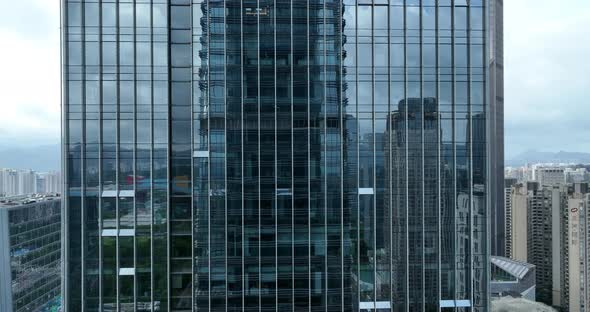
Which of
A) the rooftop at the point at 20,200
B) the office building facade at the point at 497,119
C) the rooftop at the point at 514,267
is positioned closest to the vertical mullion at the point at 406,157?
the rooftop at the point at 514,267

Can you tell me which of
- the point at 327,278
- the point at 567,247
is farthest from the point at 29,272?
the point at 567,247

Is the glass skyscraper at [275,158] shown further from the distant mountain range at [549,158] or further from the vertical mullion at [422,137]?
the distant mountain range at [549,158]

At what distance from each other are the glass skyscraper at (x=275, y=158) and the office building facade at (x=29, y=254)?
2682 centimetres

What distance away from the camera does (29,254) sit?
45.6 meters

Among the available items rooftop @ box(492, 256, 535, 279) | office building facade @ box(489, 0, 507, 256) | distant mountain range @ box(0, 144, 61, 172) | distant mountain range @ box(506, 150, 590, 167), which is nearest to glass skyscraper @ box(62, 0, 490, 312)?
distant mountain range @ box(0, 144, 61, 172)

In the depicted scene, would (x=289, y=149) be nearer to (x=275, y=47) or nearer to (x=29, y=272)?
(x=275, y=47)

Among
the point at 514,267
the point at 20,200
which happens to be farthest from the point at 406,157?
the point at 20,200

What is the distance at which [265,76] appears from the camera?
74.3ft

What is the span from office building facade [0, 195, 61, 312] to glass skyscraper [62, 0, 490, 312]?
26.8m

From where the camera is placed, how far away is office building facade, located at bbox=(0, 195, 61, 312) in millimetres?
40875

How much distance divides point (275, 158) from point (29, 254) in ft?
134

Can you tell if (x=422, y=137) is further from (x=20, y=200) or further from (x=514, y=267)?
(x=20, y=200)

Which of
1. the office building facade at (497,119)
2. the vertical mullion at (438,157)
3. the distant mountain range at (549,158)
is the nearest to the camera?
the vertical mullion at (438,157)

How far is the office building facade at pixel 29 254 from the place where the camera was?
40875 mm
